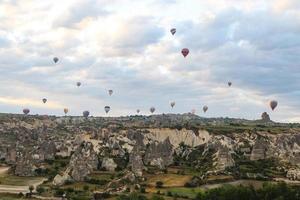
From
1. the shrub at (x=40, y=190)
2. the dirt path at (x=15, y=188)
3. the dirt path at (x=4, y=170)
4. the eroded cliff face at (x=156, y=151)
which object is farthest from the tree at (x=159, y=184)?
the dirt path at (x=4, y=170)

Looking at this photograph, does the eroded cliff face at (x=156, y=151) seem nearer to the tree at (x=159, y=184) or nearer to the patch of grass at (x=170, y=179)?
the patch of grass at (x=170, y=179)

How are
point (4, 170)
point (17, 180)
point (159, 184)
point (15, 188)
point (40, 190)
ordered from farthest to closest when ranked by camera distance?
point (4, 170), point (17, 180), point (15, 188), point (159, 184), point (40, 190)

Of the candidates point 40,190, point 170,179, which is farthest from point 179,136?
point 40,190

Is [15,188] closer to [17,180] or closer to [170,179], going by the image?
[17,180]

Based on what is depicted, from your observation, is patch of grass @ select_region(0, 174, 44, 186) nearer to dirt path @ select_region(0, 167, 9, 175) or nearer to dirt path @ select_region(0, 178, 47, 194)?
dirt path @ select_region(0, 178, 47, 194)

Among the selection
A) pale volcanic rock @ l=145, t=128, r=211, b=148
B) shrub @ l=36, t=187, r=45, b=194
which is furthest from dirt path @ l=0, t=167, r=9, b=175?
pale volcanic rock @ l=145, t=128, r=211, b=148

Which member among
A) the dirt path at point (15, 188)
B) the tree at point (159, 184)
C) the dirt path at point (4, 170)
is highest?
the dirt path at point (4, 170)

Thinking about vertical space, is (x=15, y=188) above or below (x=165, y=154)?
below

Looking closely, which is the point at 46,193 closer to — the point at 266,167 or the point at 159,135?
the point at 266,167
